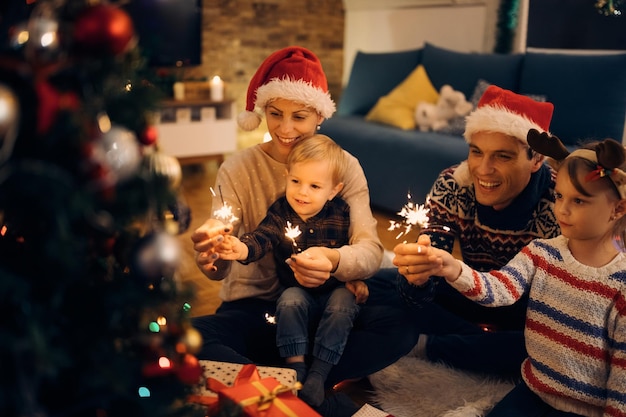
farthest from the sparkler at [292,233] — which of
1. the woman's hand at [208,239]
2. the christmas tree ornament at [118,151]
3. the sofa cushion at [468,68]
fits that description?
the sofa cushion at [468,68]

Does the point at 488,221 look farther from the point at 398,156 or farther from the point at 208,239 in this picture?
the point at 398,156

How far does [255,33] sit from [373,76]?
1.41 meters

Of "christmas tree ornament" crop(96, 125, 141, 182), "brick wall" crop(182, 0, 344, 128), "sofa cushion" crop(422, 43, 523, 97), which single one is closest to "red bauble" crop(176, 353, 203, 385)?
"christmas tree ornament" crop(96, 125, 141, 182)

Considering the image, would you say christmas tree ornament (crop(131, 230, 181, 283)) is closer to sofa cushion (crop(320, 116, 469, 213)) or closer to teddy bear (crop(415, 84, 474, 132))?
sofa cushion (crop(320, 116, 469, 213))

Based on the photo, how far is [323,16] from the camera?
5.94m

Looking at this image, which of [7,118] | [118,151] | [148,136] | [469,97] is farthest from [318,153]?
[469,97]

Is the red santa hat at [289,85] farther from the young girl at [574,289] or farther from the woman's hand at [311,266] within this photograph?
the young girl at [574,289]

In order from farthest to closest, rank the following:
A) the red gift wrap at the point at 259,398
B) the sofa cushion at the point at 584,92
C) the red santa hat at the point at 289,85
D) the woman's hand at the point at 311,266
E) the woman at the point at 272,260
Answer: the sofa cushion at the point at 584,92 → the red santa hat at the point at 289,85 → the woman at the point at 272,260 → the woman's hand at the point at 311,266 → the red gift wrap at the point at 259,398

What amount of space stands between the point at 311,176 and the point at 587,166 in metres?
0.73

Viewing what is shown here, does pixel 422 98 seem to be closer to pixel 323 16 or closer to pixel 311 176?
pixel 323 16

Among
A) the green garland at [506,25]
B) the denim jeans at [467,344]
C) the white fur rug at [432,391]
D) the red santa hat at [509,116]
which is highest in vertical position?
the green garland at [506,25]

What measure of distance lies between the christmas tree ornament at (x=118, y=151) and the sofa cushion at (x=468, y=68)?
350 cm

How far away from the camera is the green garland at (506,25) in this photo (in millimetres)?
4523

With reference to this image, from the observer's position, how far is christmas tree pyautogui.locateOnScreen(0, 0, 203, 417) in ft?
2.30
